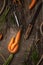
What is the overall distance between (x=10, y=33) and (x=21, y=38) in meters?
0.10

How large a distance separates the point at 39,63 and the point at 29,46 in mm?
153

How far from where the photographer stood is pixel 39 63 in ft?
10.1

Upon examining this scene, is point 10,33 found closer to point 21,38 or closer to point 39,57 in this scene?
point 21,38

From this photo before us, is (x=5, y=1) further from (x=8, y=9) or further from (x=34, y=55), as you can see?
(x=34, y=55)

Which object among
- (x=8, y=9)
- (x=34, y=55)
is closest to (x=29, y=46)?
(x=34, y=55)

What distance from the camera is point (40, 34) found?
10.1 feet

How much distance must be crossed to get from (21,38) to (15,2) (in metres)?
0.29

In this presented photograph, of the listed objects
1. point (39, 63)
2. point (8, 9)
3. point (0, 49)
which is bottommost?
point (39, 63)

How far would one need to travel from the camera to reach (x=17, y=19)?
10.2 ft

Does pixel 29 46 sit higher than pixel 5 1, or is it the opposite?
pixel 5 1

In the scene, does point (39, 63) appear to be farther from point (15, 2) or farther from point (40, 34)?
point (15, 2)

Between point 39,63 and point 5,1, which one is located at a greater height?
point 5,1

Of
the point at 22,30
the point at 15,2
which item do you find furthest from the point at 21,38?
the point at 15,2

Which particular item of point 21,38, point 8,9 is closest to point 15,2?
point 8,9
